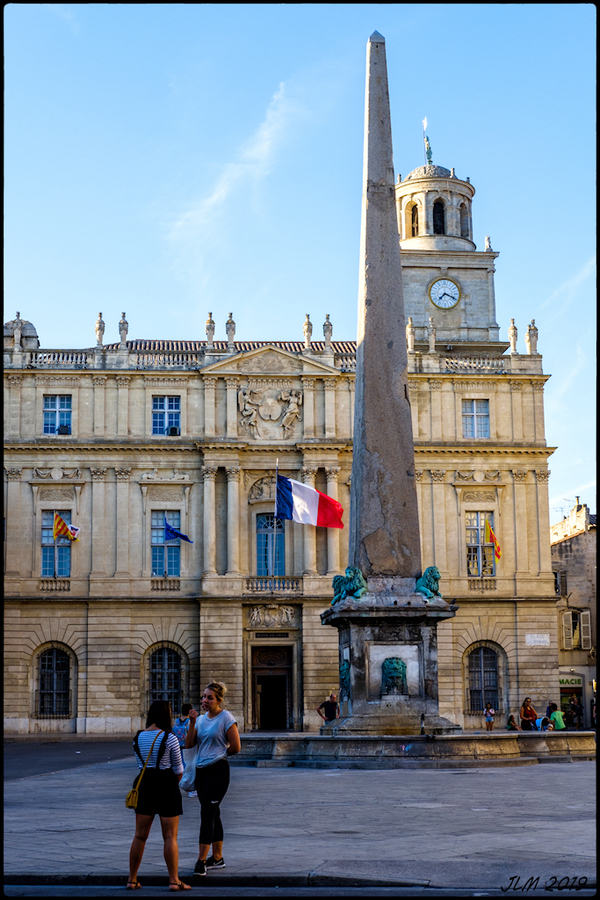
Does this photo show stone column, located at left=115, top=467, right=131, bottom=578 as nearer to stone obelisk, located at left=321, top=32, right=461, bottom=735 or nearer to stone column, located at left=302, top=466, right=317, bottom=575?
stone column, located at left=302, top=466, right=317, bottom=575

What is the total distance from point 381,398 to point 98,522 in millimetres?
22586

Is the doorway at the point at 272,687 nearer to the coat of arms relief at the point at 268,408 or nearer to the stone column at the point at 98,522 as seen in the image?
the stone column at the point at 98,522

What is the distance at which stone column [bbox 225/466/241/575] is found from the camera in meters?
39.2

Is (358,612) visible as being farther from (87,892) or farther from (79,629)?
(79,629)

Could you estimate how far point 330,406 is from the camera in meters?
40.6

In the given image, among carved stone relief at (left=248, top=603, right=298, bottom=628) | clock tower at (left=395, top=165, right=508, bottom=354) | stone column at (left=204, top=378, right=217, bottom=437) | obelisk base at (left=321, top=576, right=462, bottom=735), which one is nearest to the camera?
obelisk base at (left=321, top=576, right=462, bottom=735)

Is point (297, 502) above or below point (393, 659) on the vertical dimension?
above

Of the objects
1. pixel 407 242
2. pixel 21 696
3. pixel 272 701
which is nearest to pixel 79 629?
pixel 21 696

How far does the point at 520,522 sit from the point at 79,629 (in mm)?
15194

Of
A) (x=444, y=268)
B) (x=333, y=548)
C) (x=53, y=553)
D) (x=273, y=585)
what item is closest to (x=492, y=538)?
(x=333, y=548)

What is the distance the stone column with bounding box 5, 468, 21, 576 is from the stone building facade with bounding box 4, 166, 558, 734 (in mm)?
66

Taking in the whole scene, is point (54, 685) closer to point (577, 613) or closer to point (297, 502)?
point (297, 502)

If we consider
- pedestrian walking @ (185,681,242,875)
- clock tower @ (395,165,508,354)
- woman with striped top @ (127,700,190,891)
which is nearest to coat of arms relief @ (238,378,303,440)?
clock tower @ (395,165,508,354)

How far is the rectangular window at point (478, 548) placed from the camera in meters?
40.3
